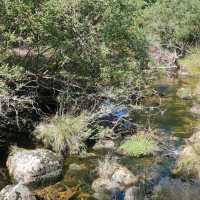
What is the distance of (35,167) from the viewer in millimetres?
16422

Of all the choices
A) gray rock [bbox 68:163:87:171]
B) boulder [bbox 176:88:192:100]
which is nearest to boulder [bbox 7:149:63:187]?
gray rock [bbox 68:163:87:171]

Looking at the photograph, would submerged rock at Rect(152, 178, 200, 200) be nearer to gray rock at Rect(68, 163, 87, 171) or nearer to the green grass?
gray rock at Rect(68, 163, 87, 171)

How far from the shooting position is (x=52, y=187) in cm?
1578

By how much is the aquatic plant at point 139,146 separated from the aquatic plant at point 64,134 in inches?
72.9

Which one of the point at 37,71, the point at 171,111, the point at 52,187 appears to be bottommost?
the point at 52,187

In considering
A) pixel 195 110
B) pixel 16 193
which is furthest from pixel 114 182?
pixel 195 110

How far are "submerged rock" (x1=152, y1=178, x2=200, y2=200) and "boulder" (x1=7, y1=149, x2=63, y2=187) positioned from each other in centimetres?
377

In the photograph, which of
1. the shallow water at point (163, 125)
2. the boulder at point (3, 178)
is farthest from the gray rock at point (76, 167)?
the boulder at point (3, 178)

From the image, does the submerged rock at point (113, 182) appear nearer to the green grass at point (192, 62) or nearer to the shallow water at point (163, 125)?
the shallow water at point (163, 125)

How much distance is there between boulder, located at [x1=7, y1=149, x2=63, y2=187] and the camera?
16.2m

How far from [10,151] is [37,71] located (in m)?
3.91

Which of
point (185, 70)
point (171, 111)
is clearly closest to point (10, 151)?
point (171, 111)

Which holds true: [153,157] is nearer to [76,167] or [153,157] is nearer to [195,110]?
[76,167]

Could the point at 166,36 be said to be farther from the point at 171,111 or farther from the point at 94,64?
the point at 94,64
